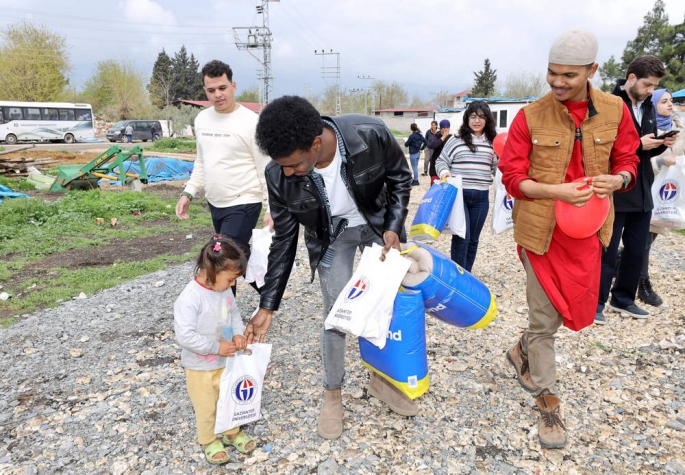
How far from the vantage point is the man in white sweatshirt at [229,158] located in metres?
3.79

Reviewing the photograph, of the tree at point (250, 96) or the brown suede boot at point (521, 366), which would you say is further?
the tree at point (250, 96)

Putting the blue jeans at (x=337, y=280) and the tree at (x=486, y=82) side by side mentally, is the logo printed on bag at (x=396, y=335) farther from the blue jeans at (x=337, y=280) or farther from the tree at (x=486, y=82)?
the tree at (x=486, y=82)

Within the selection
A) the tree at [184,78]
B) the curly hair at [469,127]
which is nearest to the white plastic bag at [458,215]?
the curly hair at [469,127]

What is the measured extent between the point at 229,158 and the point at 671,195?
13.6 feet

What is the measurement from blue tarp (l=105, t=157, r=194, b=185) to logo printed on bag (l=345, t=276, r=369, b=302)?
13.9 m

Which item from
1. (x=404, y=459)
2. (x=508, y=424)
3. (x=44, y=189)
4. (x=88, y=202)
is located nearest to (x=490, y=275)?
(x=508, y=424)

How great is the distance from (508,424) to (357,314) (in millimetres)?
1247

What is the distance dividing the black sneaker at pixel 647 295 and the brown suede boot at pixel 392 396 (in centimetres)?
305

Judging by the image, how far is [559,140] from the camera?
2.53 metres

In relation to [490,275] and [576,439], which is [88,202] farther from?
[576,439]

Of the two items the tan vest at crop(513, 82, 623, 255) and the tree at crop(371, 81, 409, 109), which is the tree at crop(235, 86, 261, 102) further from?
the tan vest at crop(513, 82, 623, 255)

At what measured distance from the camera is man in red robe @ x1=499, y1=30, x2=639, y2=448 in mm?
2424

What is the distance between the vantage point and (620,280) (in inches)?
173

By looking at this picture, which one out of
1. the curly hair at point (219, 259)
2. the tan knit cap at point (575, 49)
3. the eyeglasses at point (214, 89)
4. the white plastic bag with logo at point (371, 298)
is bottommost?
the white plastic bag with logo at point (371, 298)
